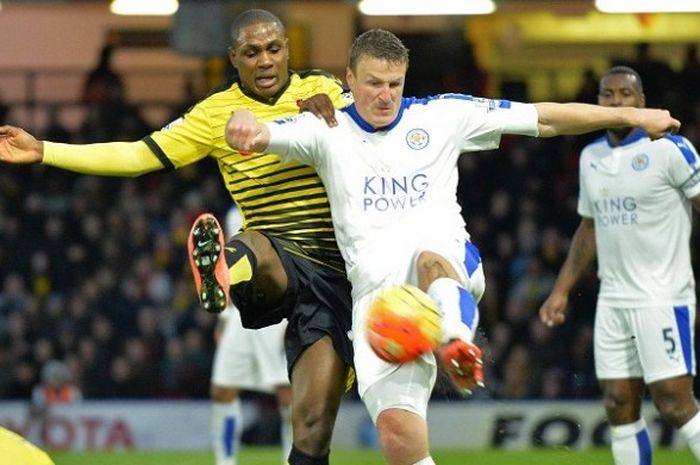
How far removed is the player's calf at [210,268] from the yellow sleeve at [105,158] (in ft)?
2.32

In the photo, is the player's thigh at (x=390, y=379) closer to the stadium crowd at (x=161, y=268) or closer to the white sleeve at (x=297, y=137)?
the white sleeve at (x=297, y=137)

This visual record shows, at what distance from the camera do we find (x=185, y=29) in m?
17.5

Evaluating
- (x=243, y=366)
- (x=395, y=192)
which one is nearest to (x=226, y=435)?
(x=243, y=366)

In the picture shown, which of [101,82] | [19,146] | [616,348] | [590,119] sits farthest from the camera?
[101,82]

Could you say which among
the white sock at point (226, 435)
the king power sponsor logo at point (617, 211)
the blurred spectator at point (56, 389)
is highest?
the king power sponsor logo at point (617, 211)

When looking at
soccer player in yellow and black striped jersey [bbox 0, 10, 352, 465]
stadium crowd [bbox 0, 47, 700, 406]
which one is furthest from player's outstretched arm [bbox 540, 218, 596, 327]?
stadium crowd [bbox 0, 47, 700, 406]

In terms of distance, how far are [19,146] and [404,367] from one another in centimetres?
196

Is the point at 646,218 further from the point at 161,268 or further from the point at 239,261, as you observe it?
the point at 161,268

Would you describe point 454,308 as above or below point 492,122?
below

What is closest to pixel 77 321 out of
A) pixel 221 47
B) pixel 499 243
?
pixel 221 47

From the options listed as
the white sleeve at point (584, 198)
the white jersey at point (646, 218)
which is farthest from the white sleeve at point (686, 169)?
the white sleeve at point (584, 198)

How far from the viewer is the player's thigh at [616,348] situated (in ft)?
28.8

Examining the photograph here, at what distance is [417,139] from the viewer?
6684 millimetres

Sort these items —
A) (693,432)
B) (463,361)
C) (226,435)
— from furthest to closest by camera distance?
(226,435), (693,432), (463,361)
